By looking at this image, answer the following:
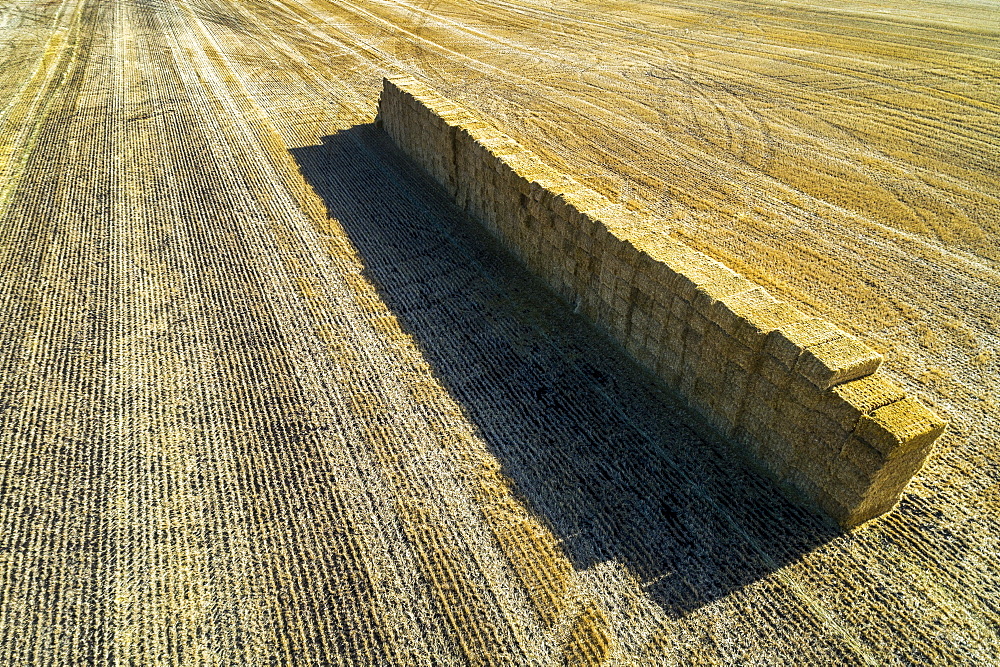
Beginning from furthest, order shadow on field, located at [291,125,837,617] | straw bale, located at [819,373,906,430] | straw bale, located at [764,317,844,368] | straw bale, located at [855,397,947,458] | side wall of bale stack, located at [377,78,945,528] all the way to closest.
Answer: straw bale, located at [764,317,844,368]
shadow on field, located at [291,125,837,617]
side wall of bale stack, located at [377,78,945,528]
straw bale, located at [819,373,906,430]
straw bale, located at [855,397,947,458]

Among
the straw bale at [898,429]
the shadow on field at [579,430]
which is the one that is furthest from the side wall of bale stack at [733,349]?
the shadow on field at [579,430]

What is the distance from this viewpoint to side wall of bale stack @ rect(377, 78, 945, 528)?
25.1 feet

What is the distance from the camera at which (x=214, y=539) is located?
26.5ft

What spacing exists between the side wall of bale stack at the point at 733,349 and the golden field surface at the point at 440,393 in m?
0.45

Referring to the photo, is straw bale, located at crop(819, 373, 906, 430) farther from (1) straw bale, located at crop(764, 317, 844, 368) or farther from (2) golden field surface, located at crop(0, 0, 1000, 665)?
(2) golden field surface, located at crop(0, 0, 1000, 665)

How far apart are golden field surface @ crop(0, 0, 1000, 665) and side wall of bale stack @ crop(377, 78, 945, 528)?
1.49ft

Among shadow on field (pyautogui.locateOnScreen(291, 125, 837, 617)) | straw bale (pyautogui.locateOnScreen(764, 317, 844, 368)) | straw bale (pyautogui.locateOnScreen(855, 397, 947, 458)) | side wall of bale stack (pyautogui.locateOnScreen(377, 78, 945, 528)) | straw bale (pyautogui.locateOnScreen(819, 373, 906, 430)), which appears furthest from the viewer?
straw bale (pyautogui.locateOnScreen(764, 317, 844, 368))

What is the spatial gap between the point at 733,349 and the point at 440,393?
14.4 ft

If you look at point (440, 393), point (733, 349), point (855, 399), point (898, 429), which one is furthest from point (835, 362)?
point (440, 393)

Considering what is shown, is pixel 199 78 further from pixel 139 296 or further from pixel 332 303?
pixel 332 303

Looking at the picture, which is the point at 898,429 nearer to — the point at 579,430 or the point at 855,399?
the point at 855,399

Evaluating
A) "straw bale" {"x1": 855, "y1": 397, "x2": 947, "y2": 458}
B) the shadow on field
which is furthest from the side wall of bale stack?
the shadow on field

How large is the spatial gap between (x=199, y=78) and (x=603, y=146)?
16136 millimetres

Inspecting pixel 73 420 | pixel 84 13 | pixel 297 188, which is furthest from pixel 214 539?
pixel 84 13
